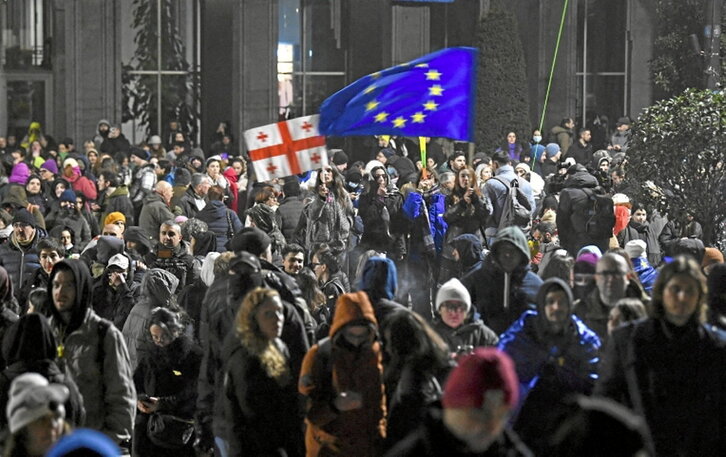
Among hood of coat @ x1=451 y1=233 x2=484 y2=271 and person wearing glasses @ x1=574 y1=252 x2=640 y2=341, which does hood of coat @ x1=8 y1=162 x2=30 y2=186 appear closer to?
hood of coat @ x1=451 y1=233 x2=484 y2=271

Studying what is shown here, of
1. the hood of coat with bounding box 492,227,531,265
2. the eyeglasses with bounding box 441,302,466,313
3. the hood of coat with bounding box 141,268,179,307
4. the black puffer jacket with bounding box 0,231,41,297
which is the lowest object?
the black puffer jacket with bounding box 0,231,41,297

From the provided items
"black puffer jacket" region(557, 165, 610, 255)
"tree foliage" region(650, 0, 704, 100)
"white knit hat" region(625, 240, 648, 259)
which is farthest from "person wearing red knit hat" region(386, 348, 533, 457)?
"tree foliage" region(650, 0, 704, 100)

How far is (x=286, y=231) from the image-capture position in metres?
18.2

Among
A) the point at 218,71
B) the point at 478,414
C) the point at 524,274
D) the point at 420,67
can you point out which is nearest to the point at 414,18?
the point at 218,71

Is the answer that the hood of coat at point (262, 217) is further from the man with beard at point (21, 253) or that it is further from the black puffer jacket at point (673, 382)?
the black puffer jacket at point (673, 382)

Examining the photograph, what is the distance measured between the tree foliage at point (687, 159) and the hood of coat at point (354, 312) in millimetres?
8039

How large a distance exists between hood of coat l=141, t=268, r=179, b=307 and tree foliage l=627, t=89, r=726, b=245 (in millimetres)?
5910

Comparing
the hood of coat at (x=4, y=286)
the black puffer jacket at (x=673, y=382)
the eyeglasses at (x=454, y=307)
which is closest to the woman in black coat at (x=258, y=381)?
the eyeglasses at (x=454, y=307)

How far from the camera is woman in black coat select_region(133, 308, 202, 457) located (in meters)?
10.8

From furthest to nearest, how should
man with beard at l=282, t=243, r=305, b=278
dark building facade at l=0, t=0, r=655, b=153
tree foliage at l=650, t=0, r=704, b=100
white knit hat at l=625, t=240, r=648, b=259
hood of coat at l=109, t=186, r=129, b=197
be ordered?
tree foliage at l=650, t=0, r=704, b=100
dark building facade at l=0, t=0, r=655, b=153
hood of coat at l=109, t=186, r=129, b=197
man with beard at l=282, t=243, r=305, b=278
white knit hat at l=625, t=240, r=648, b=259

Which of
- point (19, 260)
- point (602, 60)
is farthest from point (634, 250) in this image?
point (602, 60)

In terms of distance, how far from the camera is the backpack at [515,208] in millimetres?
18172

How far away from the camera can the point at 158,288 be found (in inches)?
482

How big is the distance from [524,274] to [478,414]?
5193mm
